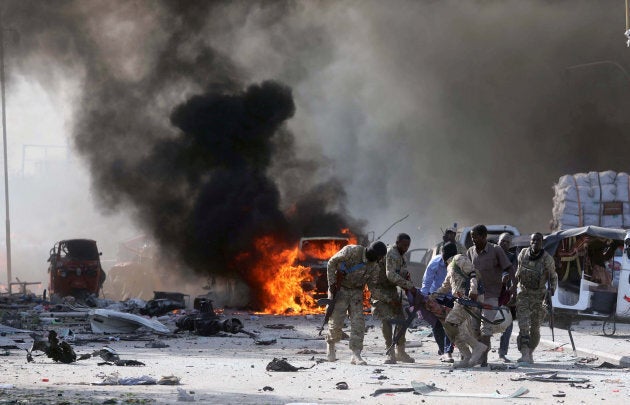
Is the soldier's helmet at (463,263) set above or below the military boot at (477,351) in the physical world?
above

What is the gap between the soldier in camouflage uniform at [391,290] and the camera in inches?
425

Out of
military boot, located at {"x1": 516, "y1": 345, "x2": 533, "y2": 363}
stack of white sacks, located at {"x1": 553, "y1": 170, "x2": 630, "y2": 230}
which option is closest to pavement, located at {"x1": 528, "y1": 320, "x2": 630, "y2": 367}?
military boot, located at {"x1": 516, "y1": 345, "x2": 533, "y2": 363}

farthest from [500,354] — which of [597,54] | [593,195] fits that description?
[597,54]

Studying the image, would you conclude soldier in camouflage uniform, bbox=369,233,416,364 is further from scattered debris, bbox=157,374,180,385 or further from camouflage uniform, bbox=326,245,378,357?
scattered debris, bbox=157,374,180,385

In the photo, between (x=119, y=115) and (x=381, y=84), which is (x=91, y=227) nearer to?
(x=381, y=84)

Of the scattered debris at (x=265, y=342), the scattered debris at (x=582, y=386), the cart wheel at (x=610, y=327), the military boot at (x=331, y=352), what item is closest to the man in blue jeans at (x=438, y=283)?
the military boot at (x=331, y=352)

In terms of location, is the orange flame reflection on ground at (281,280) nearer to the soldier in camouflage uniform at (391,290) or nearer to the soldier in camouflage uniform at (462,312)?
the soldier in camouflage uniform at (391,290)

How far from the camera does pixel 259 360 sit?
38.7 ft

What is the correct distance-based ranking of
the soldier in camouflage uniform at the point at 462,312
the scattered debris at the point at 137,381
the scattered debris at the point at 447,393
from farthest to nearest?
the soldier in camouflage uniform at the point at 462,312, the scattered debris at the point at 137,381, the scattered debris at the point at 447,393

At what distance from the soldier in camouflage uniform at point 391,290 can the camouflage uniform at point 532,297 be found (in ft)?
4.21

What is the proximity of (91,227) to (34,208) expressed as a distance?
33.4ft

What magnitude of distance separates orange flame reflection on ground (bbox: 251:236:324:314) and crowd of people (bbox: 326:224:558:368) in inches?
423

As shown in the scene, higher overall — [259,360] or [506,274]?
[506,274]

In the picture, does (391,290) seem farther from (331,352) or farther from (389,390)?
(389,390)
